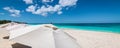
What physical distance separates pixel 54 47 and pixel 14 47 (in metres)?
2.62

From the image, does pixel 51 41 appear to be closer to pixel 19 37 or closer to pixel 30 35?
pixel 30 35

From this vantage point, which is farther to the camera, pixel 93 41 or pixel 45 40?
pixel 93 41

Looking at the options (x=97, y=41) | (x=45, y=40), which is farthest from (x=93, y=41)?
(x=45, y=40)

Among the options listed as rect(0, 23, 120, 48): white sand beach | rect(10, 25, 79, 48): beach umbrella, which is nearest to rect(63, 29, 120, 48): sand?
rect(0, 23, 120, 48): white sand beach

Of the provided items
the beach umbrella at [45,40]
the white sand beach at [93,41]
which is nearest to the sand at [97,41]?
the white sand beach at [93,41]

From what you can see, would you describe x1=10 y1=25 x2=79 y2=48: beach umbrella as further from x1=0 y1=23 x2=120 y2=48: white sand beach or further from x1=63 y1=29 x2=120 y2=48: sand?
x1=63 y1=29 x2=120 y2=48: sand

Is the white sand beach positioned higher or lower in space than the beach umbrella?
lower

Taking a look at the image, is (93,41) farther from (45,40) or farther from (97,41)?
(45,40)

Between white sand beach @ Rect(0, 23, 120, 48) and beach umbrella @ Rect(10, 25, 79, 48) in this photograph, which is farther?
white sand beach @ Rect(0, 23, 120, 48)

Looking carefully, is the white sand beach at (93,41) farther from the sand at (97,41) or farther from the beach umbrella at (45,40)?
the beach umbrella at (45,40)

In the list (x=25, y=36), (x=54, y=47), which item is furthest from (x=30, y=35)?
(x=54, y=47)

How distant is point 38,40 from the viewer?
3891 millimetres

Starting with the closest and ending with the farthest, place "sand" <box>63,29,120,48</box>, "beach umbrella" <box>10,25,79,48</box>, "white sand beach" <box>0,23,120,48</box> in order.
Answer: "beach umbrella" <box>10,25,79,48</box>, "white sand beach" <box>0,23,120,48</box>, "sand" <box>63,29,120,48</box>

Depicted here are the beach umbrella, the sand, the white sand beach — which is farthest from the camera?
the sand
